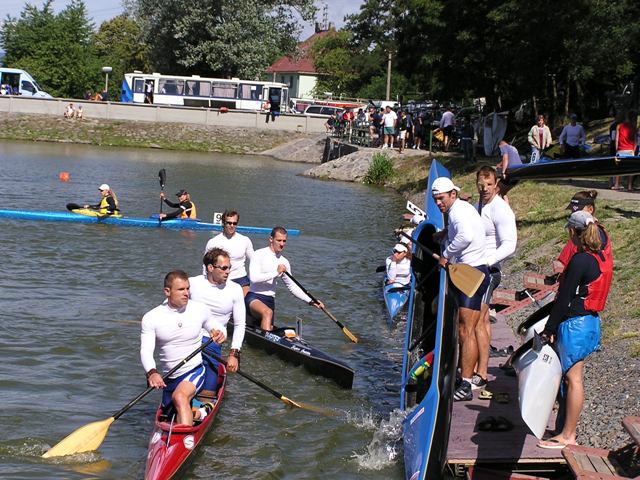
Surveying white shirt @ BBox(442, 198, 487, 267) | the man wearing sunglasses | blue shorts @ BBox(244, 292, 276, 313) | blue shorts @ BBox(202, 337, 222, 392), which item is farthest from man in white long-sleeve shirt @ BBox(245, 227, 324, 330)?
white shirt @ BBox(442, 198, 487, 267)

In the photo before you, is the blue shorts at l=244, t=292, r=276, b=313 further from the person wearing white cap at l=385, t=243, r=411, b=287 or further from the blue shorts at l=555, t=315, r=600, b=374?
the blue shorts at l=555, t=315, r=600, b=374

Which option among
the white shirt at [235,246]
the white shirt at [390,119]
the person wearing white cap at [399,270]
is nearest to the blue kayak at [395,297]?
the person wearing white cap at [399,270]

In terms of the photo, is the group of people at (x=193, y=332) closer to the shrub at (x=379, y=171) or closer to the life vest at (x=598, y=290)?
the life vest at (x=598, y=290)

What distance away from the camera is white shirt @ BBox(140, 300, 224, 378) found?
868cm

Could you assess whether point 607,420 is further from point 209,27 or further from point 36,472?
point 209,27

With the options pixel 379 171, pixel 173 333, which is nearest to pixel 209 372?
pixel 173 333

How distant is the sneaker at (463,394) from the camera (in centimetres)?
913

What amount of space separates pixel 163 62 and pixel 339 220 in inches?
1651

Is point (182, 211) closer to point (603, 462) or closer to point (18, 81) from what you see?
point (603, 462)

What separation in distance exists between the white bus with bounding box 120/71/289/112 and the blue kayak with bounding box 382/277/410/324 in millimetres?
44824

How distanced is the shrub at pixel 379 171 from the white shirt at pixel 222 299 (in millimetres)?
28214

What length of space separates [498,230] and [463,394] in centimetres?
179

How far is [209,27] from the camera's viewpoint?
205 ft

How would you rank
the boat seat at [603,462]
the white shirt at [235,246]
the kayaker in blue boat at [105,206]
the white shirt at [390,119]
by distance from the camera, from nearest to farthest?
the boat seat at [603,462] → the white shirt at [235,246] → the kayaker in blue boat at [105,206] → the white shirt at [390,119]
